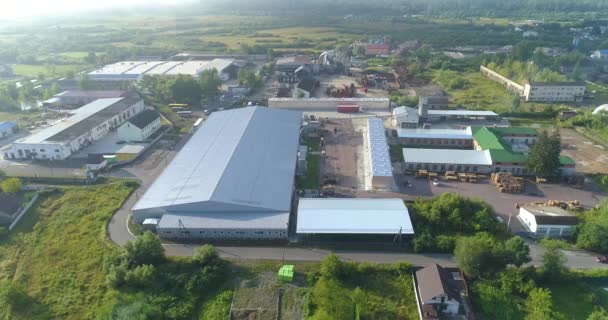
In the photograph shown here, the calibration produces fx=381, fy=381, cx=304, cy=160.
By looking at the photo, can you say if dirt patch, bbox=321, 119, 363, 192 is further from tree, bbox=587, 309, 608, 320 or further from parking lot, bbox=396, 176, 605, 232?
tree, bbox=587, 309, 608, 320

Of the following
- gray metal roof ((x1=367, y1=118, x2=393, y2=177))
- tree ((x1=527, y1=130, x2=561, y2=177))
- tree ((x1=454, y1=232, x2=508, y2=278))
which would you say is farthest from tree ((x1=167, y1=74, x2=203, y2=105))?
tree ((x1=454, y1=232, x2=508, y2=278))

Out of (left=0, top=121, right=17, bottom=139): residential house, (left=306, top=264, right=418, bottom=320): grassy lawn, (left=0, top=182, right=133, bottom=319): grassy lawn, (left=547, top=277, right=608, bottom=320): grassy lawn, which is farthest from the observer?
(left=0, top=121, right=17, bottom=139): residential house

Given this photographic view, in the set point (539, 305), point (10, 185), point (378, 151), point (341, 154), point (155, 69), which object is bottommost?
point (539, 305)

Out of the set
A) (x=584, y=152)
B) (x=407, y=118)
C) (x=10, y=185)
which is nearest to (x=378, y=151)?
(x=407, y=118)

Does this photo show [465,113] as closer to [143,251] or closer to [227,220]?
[227,220]

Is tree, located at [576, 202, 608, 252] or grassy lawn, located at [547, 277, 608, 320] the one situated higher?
tree, located at [576, 202, 608, 252]

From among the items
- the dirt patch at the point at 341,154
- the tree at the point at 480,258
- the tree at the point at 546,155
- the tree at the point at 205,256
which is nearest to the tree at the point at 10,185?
the tree at the point at 205,256

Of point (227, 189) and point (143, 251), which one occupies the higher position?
point (227, 189)
